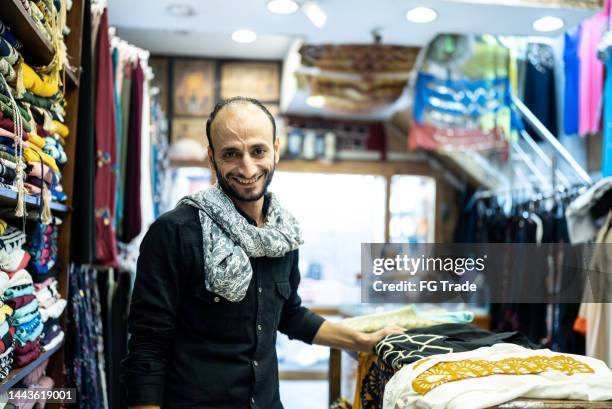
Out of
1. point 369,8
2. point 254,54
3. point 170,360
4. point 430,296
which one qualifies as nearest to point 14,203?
point 170,360

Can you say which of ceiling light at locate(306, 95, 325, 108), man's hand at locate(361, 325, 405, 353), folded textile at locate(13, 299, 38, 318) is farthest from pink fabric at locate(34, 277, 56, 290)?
ceiling light at locate(306, 95, 325, 108)

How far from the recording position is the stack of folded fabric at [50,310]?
6.59 ft

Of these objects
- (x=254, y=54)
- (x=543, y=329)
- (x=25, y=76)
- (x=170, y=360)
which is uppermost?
(x=254, y=54)

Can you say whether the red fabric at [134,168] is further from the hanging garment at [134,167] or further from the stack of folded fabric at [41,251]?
the stack of folded fabric at [41,251]

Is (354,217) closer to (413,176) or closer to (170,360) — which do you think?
(413,176)

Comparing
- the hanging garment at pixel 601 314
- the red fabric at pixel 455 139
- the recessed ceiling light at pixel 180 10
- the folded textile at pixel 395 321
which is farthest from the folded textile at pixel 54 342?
the red fabric at pixel 455 139

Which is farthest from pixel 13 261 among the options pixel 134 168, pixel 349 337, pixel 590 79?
pixel 590 79

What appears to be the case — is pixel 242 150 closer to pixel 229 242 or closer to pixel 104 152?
pixel 229 242

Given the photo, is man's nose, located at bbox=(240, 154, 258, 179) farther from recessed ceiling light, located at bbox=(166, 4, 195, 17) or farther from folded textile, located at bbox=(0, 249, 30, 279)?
recessed ceiling light, located at bbox=(166, 4, 195, 17)

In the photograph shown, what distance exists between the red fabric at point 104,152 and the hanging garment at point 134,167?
→ 0.46 m

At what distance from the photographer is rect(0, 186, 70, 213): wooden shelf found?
1541mm

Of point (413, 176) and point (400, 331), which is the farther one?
point (413, 176)

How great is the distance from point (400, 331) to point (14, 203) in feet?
4.13

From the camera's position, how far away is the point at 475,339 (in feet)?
5.75
